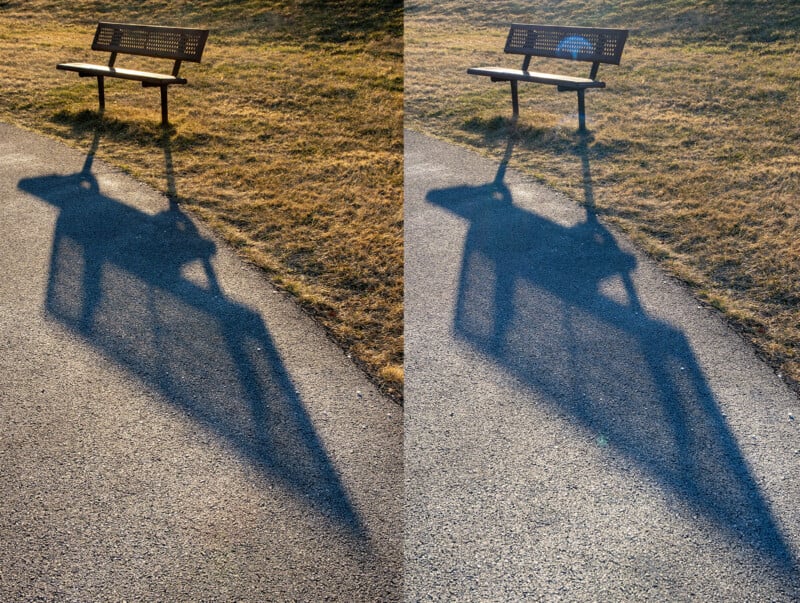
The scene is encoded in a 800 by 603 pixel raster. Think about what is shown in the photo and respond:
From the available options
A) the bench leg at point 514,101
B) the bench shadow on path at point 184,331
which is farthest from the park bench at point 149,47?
the bench leg at point 514,101

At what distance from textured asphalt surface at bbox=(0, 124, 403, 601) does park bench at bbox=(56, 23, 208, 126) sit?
3.58 metres

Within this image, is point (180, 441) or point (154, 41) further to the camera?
point (154, 41)

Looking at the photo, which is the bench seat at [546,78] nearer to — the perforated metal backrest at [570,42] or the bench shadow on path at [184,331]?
the perforated metal backrest at [570,42]

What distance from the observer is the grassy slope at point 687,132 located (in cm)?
530

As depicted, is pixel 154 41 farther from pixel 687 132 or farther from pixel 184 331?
pixel 687 132

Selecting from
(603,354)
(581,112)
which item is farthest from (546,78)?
(603,354)

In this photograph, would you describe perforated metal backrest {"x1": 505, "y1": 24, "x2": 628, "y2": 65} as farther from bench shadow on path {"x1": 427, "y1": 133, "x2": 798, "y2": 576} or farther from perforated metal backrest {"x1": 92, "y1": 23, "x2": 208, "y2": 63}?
perforated metal backrest {"x1": 92, "y1": 23, "x2": 208, "y2": 63}

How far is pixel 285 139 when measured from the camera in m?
8.63

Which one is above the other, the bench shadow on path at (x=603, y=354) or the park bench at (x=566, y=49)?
the park bench at (x=566, y=49)

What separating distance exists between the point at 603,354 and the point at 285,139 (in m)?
5.33

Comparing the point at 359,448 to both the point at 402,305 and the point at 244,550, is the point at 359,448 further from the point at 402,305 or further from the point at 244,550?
the point at 402,305

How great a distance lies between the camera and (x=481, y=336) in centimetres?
451

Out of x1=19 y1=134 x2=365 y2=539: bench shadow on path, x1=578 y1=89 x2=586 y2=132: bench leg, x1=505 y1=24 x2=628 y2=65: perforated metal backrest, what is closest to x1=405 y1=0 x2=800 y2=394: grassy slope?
x1=578 y1=89 x2=586 y2=132: bench leg

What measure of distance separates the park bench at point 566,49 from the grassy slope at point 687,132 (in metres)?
A: 0.50
